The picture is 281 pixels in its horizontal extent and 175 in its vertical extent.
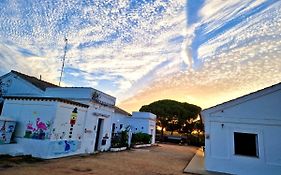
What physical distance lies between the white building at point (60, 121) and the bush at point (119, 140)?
1.47 metres

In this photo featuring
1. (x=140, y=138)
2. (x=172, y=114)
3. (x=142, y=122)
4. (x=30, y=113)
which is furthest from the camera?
(x=172, y=114)

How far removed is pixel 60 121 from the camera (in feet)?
37.8

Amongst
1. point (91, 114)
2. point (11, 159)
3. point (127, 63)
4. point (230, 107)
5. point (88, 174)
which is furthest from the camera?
point (127, 63)

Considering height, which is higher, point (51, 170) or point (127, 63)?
point (127, 63)

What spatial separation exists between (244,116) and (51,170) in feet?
30.3

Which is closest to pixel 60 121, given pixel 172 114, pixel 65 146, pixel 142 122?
pixel 65 146

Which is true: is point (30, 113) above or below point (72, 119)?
above

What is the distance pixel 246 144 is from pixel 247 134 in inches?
19.8

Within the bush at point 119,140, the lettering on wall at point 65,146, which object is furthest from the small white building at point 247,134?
the bush at point 119,140

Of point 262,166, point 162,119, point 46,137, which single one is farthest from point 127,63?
point 162,119

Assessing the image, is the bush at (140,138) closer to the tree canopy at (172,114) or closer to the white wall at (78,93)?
the white wall at (78,93)

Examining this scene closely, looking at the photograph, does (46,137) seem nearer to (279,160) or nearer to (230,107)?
(230,107)

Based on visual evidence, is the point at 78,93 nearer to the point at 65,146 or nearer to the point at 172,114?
the point at 65,146

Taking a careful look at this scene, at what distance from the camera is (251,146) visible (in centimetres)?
1027
